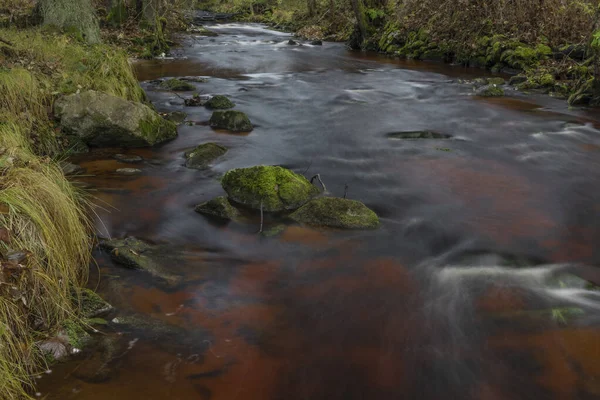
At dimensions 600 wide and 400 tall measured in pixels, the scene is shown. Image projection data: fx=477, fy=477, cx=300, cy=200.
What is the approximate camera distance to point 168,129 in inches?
332

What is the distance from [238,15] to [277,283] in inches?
1602

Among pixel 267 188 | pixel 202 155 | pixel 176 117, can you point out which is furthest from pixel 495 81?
pixel 267 188

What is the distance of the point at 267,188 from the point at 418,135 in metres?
4.49

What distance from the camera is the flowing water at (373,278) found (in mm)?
3377

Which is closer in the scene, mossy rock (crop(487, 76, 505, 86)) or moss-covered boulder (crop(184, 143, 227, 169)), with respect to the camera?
moss-covered boulder (crop(184, 143, 227, 169))

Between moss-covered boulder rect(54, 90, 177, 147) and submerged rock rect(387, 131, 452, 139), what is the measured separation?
4496 mm

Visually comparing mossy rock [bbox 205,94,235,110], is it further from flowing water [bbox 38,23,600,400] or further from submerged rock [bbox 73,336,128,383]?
submerged rock [bbox 73,336,128,383]

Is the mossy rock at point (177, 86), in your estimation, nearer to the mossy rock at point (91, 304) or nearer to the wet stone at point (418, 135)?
the wet stone at point (418, 135)

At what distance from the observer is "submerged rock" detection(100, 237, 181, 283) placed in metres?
4.47

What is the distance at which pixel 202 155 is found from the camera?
7.48 m

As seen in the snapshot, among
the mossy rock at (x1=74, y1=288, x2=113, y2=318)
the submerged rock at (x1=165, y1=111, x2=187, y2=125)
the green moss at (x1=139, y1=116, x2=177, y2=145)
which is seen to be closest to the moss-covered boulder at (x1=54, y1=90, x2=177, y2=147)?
the green moss at (x1=139, y1=116, x2=177, y2=145)

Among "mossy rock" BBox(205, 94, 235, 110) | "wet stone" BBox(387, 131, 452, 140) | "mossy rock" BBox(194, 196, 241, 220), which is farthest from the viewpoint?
"mossy rock" BBox(205, 94, 235, 110)

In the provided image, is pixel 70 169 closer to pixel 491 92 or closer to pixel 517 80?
pixel 491 92

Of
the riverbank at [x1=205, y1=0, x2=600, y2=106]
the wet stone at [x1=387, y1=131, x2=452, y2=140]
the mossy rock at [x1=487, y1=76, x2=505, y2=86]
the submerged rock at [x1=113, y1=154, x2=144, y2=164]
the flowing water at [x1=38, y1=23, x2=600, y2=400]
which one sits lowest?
the flowing water at [x1=38, y1=23, x2=600, y2=400]
